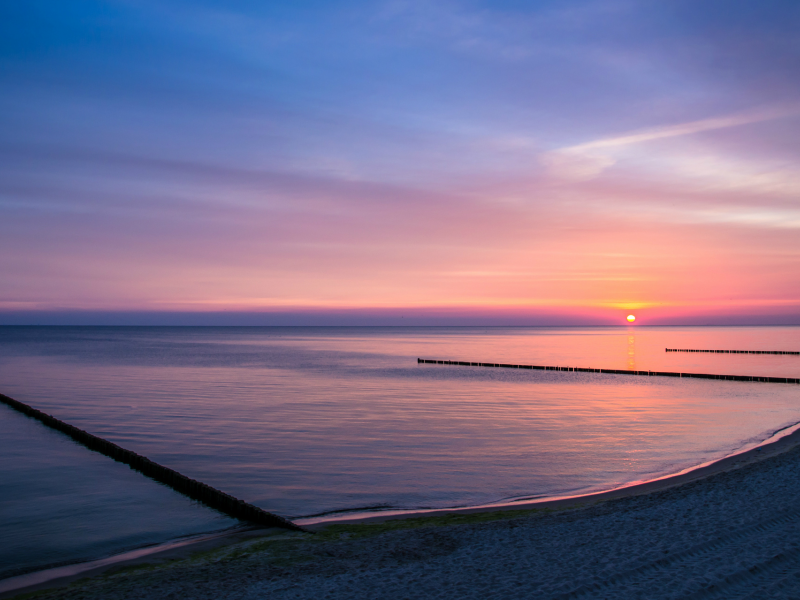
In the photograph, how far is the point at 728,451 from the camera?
66.7 feet

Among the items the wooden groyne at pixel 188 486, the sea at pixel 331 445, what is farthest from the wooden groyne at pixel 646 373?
the wooden groyne at pixel 188 486

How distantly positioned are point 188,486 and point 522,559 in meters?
9.19

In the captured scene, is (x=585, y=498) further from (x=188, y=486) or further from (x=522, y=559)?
(x=188, y=486)

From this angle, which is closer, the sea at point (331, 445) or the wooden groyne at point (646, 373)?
the sea at point (331, 445)

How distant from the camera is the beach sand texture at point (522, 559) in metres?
8.38

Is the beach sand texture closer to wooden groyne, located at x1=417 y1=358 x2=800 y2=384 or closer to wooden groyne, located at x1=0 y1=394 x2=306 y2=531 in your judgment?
wooden groyne, located at x1=0 y1=394 x2=306 y2=531

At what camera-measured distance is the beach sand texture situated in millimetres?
8375

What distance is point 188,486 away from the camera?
597 inches

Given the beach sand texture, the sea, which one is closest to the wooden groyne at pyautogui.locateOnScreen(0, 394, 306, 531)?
the sea

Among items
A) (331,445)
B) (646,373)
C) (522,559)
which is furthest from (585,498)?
(646,373)

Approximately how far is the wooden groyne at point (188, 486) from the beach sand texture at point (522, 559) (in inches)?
46.9

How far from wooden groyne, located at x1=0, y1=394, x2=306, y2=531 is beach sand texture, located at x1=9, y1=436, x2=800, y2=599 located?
3.91ft

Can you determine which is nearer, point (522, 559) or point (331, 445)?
point (522, 559)

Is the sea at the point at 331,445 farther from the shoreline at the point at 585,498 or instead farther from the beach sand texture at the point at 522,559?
the beach sand texture at the point at 522,559
